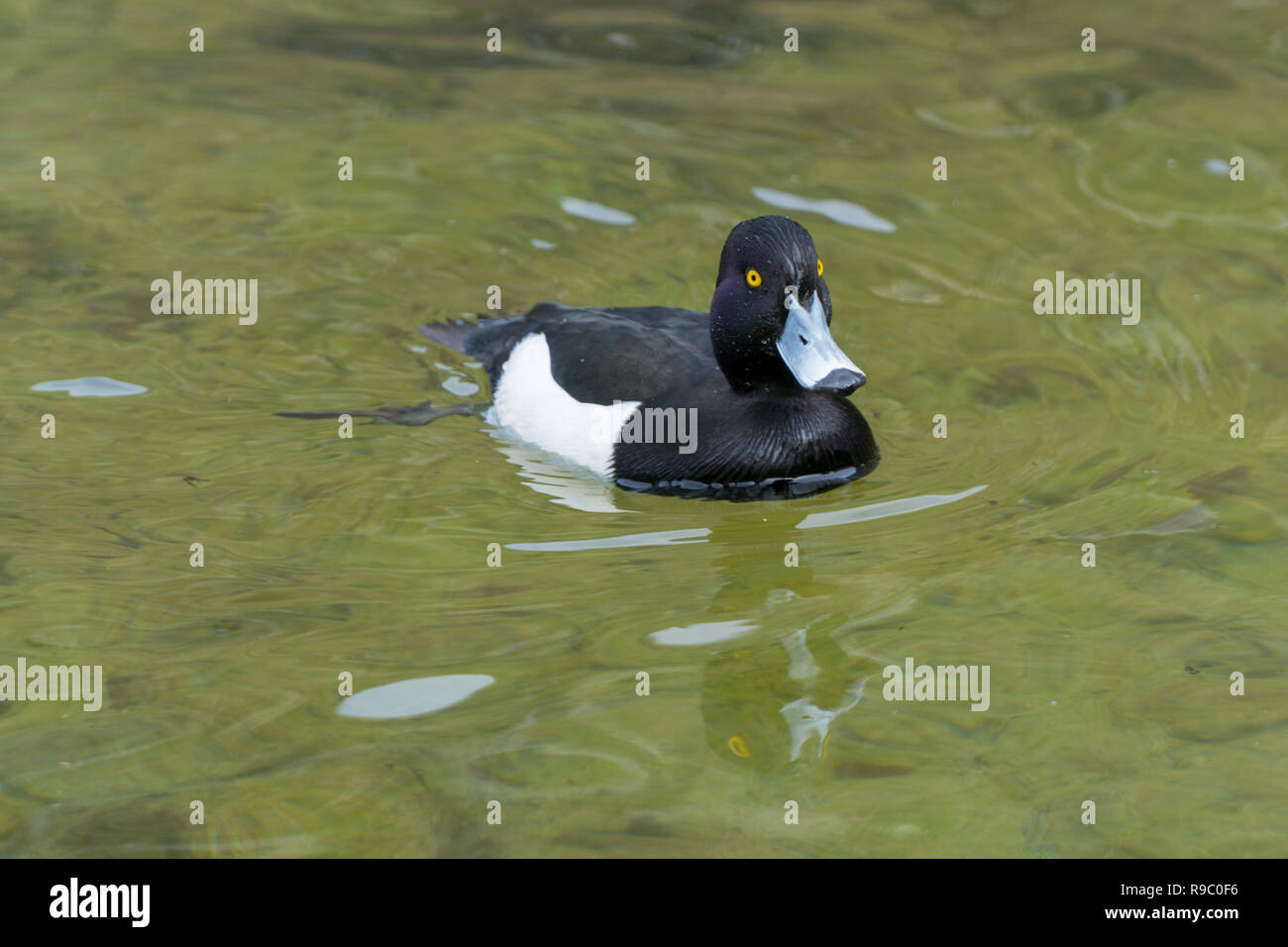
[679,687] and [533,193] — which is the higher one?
[533,193]

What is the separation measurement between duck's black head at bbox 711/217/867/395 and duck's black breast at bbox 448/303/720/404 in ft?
1.07

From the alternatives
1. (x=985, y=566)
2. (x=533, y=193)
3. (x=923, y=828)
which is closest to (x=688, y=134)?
(x=533, y=193)

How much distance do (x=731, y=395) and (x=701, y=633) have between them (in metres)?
1.35

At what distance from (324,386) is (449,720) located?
278cm

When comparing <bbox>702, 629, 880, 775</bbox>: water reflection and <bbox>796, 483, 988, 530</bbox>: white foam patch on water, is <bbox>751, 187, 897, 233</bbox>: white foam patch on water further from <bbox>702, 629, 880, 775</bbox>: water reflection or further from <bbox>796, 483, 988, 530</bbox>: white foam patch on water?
<bbox>702, 629, 880, 775</bbox>: water reflection

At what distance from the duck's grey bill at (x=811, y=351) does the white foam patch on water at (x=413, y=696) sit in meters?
1.76

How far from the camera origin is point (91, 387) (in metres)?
6.63

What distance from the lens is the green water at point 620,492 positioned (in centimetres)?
412

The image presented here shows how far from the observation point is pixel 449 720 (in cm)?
438

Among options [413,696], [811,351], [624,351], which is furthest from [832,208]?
[413,696]

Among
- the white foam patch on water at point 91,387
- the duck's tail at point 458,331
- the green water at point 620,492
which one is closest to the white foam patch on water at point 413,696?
the green water at point 620,492

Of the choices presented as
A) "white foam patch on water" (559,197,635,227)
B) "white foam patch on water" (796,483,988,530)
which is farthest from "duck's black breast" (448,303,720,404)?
"white foam patch on water" (559,197,635,227)

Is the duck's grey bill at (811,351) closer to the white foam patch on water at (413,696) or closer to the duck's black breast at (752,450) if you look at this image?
Answer: the duck's black breast at (752,450)

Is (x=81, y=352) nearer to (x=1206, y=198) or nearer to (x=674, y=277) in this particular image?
(x=674, y=277)
